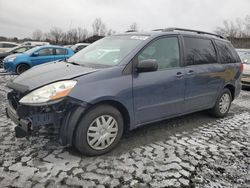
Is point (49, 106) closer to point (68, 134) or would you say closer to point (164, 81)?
point (68, 134)

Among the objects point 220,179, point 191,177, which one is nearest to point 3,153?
point 191,177

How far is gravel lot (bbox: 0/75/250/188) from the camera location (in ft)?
7.95

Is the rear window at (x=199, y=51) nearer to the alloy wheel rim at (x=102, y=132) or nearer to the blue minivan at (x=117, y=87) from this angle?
the blue minivan at (x=117, y=87)

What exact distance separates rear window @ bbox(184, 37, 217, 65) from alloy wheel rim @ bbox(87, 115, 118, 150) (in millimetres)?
1766

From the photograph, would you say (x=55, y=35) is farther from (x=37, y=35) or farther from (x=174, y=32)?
(x=174, y=32)

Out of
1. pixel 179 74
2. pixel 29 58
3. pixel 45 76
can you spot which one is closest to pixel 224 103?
pixel 179 74

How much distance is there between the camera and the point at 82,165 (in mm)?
2688

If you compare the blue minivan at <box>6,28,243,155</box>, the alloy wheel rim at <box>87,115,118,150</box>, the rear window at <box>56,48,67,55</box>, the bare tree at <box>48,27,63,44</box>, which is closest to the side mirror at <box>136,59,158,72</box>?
the blue minivan at <box>6,28,243,155</box>

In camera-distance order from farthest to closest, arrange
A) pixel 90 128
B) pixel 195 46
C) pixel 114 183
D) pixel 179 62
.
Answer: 1. pixel 195 46
2. pixel 179 62
3. pixel 90 128
4. pixel 114 183

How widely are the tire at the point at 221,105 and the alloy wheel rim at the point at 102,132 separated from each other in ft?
8.48

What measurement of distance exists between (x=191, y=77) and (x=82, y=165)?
2303mm

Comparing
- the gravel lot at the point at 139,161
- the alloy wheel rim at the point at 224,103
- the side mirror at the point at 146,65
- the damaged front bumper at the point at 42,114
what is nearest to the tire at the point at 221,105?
the alloy wheel rim at the point at 224,103

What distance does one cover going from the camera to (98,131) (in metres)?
2.86

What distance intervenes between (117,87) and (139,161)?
99cm
